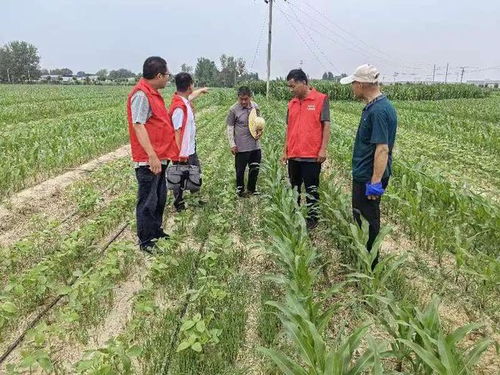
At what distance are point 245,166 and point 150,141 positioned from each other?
2464 millimetres

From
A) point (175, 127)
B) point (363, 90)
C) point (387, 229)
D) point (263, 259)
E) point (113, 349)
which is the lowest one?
point (263, 259)

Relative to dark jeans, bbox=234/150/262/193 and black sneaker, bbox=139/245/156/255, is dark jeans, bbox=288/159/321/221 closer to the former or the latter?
dark jeans, bbox=234/150/262/193

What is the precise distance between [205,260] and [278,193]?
134 cm

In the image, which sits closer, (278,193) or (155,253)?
(155,253)

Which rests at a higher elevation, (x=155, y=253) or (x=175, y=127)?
(x=175, y=127)

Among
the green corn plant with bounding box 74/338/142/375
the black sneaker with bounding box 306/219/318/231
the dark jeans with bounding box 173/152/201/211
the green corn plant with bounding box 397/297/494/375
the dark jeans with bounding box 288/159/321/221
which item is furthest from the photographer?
the dark jeans with bounding box 173/152/201/211

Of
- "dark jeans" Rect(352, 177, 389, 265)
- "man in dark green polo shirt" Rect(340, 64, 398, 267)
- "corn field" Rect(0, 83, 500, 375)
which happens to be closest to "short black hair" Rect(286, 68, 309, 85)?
"man in dark green polo shirt" Rect(340, 64, 398, 267)

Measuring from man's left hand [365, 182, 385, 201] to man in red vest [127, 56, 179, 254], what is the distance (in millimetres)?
1927

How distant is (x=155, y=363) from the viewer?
2.60m

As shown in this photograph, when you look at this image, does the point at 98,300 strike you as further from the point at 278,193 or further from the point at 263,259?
the point at 278,193

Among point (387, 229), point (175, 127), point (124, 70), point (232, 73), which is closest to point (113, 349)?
point (387, 229)

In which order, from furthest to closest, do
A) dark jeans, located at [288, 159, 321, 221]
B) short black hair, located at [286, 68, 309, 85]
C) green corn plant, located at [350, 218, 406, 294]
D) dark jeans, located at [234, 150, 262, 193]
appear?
dark jeans, located at [234, 150, 262, 193] < dark jeans, located at [288, 159, 321, 221] < short black hair, located at [286, 68, 309, 85] < green corn plant, located at [350, 218, 406, 294]

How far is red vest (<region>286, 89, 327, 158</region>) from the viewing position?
469 cm

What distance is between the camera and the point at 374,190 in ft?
11.0
